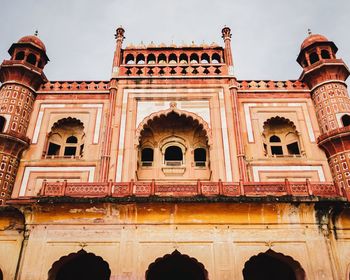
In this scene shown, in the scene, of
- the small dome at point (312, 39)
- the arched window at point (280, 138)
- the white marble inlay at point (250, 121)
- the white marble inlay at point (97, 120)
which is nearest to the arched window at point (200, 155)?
the white marble inlay at point (250, 121)

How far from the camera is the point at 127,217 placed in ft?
39.3

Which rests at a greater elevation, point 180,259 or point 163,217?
point 163,217

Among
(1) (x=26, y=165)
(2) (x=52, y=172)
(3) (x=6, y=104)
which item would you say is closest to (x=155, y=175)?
(2) (x=52, y=172)

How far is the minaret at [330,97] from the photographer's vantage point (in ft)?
49.5

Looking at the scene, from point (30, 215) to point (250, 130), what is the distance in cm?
997

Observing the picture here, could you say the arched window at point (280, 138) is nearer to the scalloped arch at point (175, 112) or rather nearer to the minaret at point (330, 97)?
the minaret at point (330, 97)

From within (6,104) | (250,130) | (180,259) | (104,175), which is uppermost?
(6,104)

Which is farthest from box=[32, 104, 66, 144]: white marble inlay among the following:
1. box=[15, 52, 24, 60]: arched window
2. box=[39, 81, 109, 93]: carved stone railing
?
box=[15, 52, 24, 60]: arched window

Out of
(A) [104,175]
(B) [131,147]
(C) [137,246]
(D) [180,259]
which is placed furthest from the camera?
(B) [131,147]

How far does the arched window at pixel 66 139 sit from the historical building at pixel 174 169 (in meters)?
0.07

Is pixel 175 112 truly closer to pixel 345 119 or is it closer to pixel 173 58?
pixel 173 58

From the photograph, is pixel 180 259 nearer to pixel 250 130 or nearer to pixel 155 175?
pixel 155 175

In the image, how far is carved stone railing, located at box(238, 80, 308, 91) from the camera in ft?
59.4

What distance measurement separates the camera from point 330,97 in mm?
16766
